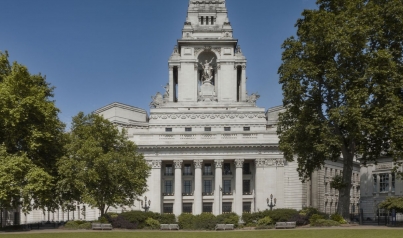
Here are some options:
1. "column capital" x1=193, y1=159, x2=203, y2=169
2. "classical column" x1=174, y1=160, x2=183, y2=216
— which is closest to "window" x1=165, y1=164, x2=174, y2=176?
"classical column" x1=174, y1=160, x2=183, y2=216

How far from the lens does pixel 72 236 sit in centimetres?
3881

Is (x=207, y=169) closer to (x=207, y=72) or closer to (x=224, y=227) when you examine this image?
(x=207, y=72)

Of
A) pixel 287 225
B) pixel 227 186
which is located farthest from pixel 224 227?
pixel 227 186

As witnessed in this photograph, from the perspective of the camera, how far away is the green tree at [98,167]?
52.2 meters

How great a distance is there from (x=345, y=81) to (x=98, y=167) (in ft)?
83.4

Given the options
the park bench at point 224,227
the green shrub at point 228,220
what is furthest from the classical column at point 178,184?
the park bench at point 224,227

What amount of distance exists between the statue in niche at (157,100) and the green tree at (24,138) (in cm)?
4425

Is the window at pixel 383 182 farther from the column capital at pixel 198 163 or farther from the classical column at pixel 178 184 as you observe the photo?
the classical column at pixel 178 184

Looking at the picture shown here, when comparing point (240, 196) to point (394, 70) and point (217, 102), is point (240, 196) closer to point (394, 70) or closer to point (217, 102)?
point (217, 102)

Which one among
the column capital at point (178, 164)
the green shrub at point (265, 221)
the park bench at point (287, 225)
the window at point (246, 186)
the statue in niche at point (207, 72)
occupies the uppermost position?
the statue in niche at point (207, 72)

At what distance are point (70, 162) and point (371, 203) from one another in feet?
144

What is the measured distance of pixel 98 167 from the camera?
175 ft

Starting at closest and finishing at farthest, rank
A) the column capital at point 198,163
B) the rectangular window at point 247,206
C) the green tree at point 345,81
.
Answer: the green tree at point 345,81 < the column capital at point 198,163 < the rectangular window at point 247,206

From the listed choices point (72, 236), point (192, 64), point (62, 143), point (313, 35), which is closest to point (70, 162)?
point (62, 143)
